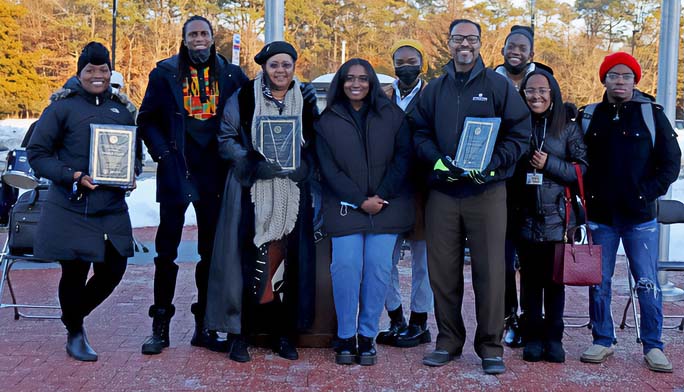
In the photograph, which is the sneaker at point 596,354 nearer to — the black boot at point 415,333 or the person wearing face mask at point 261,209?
the black boot at point 415,333

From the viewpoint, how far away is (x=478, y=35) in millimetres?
4980

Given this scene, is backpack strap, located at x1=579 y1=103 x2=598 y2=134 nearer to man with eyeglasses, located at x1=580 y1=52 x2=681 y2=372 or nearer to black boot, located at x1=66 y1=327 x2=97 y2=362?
man with eyeglasses, located at x1=580 y1=52 x2=681 y2=372

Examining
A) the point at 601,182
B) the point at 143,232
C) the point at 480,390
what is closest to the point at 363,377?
the point at 480,390

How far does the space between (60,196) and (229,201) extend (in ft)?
3.60

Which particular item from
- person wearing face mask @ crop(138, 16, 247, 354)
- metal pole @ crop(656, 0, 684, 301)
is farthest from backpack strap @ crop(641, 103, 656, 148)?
person wearing face mask @ crop(138, 16, 247, 354)

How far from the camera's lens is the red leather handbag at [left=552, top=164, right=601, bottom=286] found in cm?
500

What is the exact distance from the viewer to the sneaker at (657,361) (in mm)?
5074

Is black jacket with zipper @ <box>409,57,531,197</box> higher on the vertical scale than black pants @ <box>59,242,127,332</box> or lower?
higher

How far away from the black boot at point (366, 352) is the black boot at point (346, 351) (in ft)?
0.15

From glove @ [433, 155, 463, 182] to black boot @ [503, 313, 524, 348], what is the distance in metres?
1.49

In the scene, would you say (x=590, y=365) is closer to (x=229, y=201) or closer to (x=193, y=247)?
(x=229, y=201)

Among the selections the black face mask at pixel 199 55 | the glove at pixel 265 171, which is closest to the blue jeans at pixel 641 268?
the glove at pixel 265 171

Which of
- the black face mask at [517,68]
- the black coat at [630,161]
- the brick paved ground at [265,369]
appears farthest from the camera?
the black face mask at [517,68]

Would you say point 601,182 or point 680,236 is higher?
point 601,182
